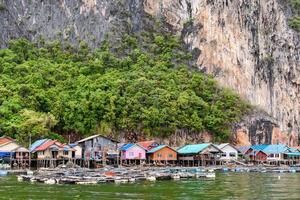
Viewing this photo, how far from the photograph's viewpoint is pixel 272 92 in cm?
11094

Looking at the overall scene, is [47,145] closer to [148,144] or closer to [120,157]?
[120,157]

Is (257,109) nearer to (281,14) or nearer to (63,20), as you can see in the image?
(281,14)

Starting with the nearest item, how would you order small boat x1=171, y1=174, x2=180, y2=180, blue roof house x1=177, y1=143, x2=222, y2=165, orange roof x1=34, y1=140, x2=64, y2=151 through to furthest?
small boat x1=171, y1=174, x2=180, y2=180 → orange roof x1=34, y1=140, x2=64, y2=151 → blue roof house x1=177, y1=143, x2=222, y2=165

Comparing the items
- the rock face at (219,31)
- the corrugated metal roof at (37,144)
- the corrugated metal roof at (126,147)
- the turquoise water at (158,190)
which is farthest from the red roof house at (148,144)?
the turquoise water at (158,190)

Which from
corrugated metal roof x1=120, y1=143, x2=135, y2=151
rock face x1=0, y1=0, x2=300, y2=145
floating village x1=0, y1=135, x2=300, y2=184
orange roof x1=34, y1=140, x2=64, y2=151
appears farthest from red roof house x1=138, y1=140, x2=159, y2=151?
rock face x1=0, y1=0, x2=300, y2=145

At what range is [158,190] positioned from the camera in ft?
152

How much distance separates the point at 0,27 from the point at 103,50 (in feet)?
67.3

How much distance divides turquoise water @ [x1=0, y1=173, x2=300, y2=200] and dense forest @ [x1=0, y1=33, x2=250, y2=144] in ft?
107

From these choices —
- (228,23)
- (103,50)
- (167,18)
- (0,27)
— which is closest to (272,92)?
(228,23)

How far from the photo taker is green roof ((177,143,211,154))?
84.6 meters

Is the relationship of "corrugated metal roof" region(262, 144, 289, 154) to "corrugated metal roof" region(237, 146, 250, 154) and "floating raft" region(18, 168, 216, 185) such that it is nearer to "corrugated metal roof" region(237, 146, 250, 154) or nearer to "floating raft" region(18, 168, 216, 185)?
"corrugated metal roof" region(237, 146, 250, 154)

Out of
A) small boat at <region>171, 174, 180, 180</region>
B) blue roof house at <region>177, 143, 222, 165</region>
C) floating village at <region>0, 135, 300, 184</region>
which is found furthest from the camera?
blue roof house at <region>177, 143, 222, 165</region>

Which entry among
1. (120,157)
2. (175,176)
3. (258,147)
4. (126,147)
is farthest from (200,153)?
(175,176)

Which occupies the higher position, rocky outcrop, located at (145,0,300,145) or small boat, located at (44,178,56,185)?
rocky outcrop, located at (145,0,300,145)
